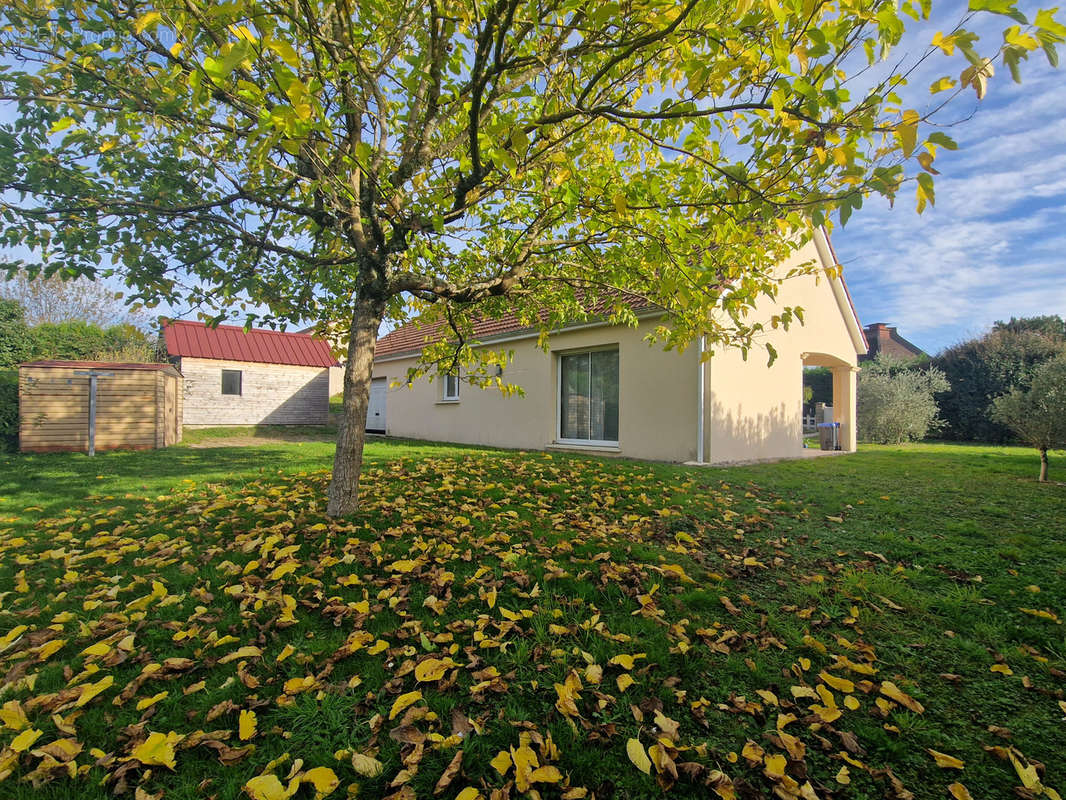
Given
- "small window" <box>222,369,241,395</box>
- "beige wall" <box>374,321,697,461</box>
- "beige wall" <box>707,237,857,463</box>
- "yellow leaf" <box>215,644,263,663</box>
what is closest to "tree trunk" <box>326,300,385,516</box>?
"yellow leaf" <box>215,644,263,663</box>

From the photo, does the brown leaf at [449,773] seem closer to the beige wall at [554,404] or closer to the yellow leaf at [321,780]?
the yellow leaf at [321,780]

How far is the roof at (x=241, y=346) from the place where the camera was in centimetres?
1928

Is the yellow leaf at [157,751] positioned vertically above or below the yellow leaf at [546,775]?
above

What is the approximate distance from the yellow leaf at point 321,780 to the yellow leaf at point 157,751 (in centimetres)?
53

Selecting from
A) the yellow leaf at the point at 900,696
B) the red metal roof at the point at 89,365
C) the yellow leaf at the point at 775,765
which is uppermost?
the red metal roof at the point at 89,365

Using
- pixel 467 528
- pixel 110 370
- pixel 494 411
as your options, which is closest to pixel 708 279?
pixel 467 528

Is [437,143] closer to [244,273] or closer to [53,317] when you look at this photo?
[244,273]

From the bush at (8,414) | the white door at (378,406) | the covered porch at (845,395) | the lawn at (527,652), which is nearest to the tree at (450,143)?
the lawn at (527,652)

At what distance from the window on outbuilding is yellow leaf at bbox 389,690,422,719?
307 inches

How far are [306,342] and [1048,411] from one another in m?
24.5

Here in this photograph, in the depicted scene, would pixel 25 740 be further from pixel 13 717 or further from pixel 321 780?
pixel 321 780

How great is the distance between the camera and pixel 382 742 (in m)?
1.85

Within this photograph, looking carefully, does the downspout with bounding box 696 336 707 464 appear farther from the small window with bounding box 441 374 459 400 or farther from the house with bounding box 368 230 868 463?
the small window with bounding box 441 374 459 400

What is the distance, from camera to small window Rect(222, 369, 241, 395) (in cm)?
Answer: 1995
